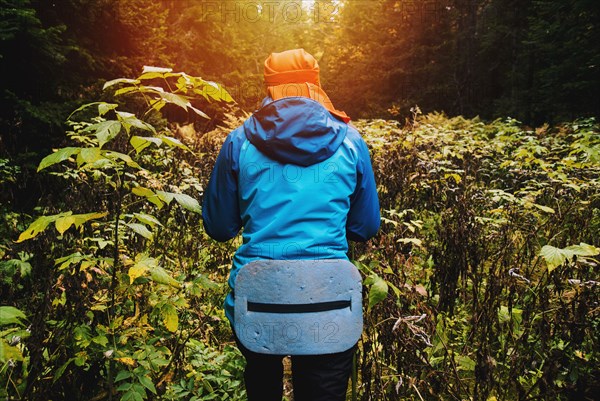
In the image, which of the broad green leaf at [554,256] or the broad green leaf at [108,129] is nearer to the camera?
the broad green leaf at [108,129]

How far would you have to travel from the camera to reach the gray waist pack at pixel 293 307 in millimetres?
1450

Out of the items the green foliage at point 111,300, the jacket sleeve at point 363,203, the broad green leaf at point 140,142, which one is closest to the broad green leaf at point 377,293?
the jacket sleeve at point 363,203

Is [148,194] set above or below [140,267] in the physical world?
above

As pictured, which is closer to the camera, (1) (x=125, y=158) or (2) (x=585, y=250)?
(1) (x=125, y=158)

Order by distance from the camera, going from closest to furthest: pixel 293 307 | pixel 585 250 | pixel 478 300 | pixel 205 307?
pixel 293 307, pixel 585 250, pixel 205 307, pixel 478 300

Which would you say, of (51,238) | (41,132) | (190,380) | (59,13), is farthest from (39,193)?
(190,380)

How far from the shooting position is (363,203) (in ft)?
6.19

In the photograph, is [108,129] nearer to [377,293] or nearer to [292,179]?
[292,179]

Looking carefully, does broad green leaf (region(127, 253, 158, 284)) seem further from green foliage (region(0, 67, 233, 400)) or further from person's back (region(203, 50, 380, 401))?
person's back (region(203, 50, 380, 401))

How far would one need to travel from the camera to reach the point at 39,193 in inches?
205

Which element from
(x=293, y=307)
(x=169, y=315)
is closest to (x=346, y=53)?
(x=169, y=315)

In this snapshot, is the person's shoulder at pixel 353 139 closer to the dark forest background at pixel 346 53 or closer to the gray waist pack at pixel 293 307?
the gray waist pack at pixel 293 307

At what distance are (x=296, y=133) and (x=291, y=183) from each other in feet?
0.65

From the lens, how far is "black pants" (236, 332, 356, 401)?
155 centimetres
